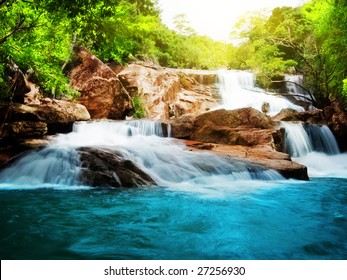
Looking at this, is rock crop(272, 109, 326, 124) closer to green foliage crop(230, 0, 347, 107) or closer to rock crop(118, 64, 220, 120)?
green foliage crop(230, 0, 347, 107)

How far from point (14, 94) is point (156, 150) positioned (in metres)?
5.49

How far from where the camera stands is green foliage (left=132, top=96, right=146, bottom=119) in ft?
61.9

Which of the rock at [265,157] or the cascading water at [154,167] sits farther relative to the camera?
the rock at [265,157]

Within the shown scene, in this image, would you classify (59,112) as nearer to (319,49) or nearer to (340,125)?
(340,125)

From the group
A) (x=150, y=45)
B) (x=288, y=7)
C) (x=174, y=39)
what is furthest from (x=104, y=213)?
(x=288, y=7)

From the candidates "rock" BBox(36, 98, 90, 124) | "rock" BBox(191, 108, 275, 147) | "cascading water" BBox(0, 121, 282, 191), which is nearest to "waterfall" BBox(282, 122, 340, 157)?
"rock" BBox(191, 108, 275, 147)

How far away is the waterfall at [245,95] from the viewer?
22891 mm

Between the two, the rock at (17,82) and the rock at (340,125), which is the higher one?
the rock at (17,82)

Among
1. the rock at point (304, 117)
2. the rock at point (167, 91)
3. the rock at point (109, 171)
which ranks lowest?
the rock at point (109, 171)

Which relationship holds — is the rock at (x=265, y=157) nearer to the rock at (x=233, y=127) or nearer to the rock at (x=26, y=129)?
→ the rock at (x=233, y=127)

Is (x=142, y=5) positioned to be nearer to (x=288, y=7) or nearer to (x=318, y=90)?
(x=288, y=7)

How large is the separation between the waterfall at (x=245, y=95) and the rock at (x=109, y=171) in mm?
16203

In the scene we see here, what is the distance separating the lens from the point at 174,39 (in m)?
30.1

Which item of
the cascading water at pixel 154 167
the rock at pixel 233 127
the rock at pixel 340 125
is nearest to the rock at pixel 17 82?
the cascading water at pixel 154 167
